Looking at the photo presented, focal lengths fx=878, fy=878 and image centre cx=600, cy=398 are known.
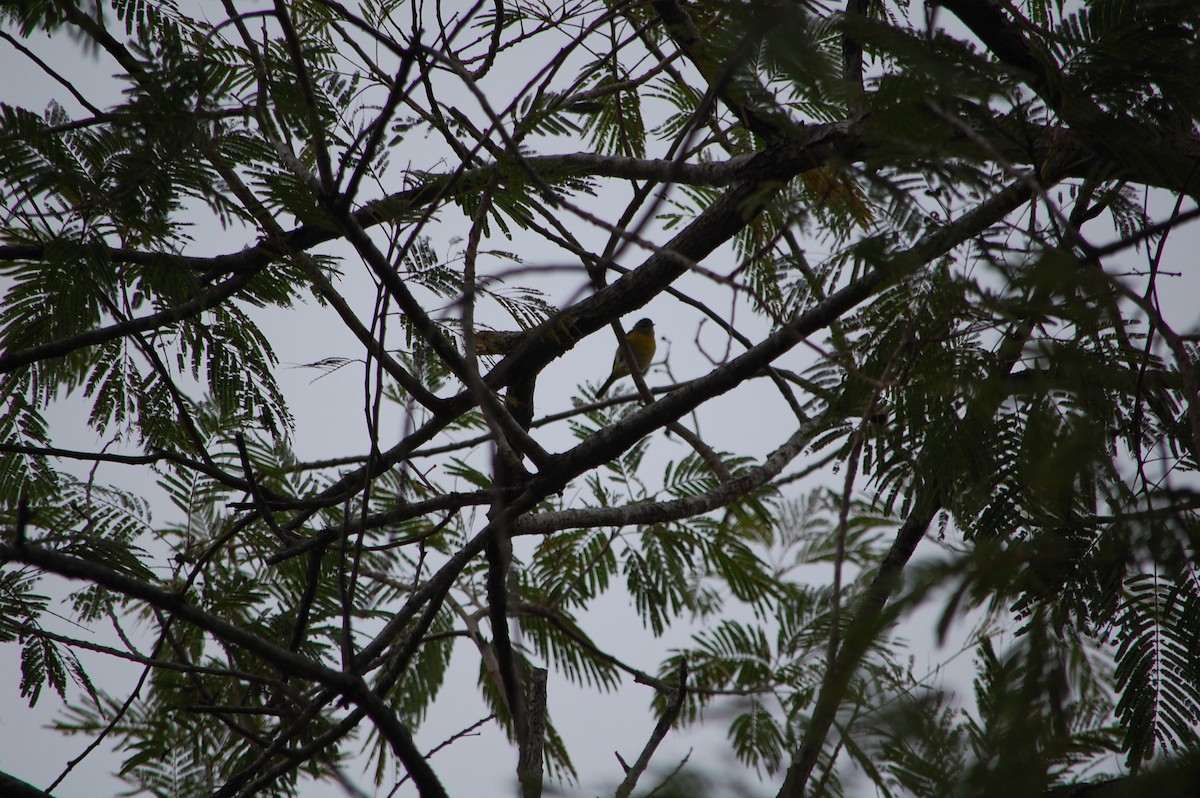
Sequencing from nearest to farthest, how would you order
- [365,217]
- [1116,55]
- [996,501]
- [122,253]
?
1. [1116,55]
2. [996,501]
3. [122,253]
4. [365,217]

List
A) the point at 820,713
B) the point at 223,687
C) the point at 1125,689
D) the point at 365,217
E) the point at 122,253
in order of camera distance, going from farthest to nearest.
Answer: the point at 223,687, the point at 365,217, the point at 122,253, the point at 1125,689, the point at 820,713

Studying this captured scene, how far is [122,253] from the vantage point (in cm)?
221

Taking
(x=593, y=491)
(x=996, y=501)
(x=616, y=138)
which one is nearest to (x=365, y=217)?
(x=616, y=138)

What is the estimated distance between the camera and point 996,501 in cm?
177

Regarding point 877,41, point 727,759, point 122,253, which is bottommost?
point 727,759

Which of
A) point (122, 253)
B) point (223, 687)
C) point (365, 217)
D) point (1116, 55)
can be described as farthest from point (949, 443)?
point (223, 687)

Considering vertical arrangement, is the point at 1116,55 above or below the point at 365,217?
below

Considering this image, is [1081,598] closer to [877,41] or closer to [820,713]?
[820,713]

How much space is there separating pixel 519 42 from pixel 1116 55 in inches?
71.3

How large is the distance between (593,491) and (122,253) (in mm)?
2133

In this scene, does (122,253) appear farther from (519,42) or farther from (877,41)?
(877,41)

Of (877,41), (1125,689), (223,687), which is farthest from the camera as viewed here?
(223,687)

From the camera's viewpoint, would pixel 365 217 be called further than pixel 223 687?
No

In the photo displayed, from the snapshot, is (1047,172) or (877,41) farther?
(1047,172)
